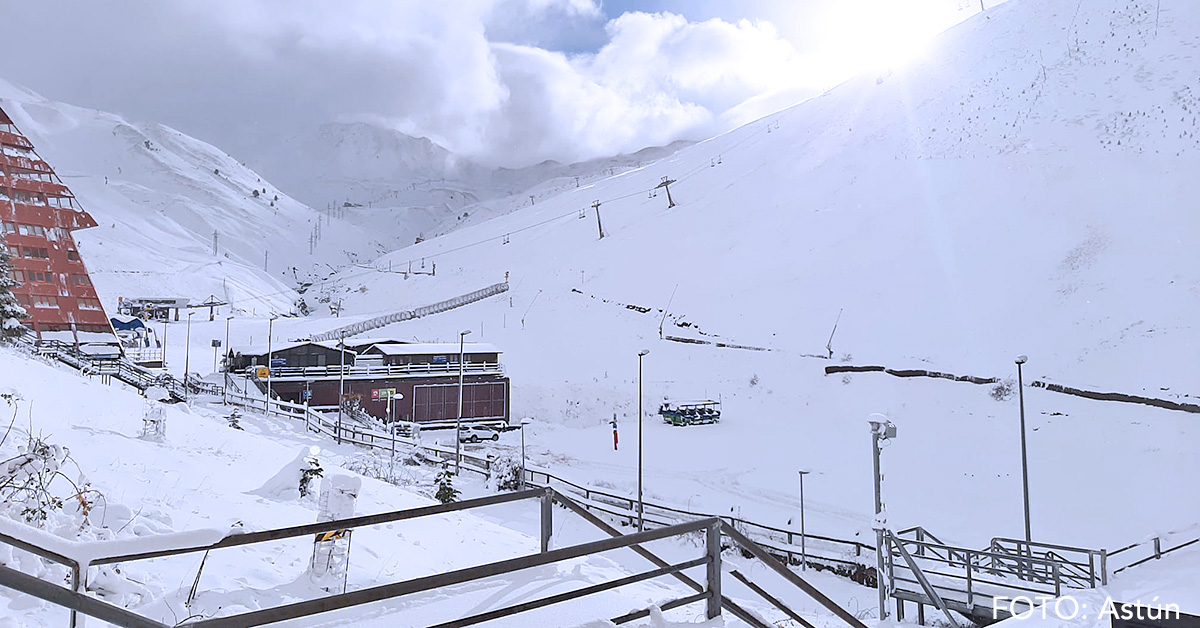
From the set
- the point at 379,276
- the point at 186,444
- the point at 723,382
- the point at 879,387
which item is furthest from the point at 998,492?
the point at 379,276

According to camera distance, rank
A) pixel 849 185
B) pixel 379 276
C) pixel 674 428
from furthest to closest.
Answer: pixel 379 276
pixel 849 185
pixel 674 428

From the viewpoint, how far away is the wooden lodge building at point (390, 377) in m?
43.0

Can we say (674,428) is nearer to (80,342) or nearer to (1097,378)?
(1097,378)

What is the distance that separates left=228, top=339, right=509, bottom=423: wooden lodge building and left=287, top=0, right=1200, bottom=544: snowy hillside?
132 inches

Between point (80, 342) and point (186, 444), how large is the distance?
33990mm

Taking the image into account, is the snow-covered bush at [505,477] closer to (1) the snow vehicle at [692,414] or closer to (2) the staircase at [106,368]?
(2) the staircase at [106,368]

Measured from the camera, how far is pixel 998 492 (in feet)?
82.3

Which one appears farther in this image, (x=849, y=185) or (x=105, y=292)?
(x=105, y=292)

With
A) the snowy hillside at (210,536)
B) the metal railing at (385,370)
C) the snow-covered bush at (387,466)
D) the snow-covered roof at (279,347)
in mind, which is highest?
the snow-covered roof at (279,347)

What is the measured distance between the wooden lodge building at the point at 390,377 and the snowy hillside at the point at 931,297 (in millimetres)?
3354

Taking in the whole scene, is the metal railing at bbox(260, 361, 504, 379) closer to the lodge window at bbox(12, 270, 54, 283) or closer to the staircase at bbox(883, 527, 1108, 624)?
the lodge window at bbox(12, 270, 54, 283)

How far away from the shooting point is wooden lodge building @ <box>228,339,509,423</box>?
43.0m

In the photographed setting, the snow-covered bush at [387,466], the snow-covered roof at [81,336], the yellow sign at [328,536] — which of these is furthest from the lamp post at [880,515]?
the snow-covered roof at [81,336]

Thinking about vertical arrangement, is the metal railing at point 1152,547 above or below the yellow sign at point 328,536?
below
